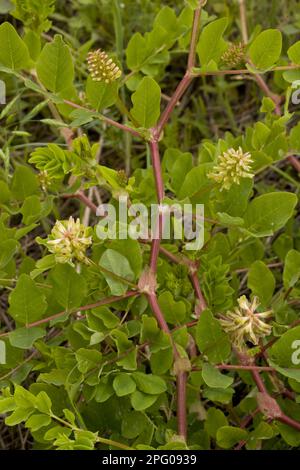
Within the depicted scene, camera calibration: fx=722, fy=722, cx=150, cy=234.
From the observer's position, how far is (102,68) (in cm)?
133

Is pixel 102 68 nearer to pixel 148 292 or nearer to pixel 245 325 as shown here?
pixel 148 292

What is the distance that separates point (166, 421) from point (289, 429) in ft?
0.87

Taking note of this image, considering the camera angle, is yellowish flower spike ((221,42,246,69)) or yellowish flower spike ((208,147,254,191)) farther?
yellowish flower spike ((221,42,246,69))

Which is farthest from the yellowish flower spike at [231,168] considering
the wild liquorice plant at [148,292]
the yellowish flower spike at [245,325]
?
the yellowish flower spike at [245,325]

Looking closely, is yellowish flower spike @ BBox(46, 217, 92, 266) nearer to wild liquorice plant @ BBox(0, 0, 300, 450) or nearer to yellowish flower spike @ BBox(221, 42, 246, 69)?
wild liquorice plant @ BBox(0, 0, 300, 450)

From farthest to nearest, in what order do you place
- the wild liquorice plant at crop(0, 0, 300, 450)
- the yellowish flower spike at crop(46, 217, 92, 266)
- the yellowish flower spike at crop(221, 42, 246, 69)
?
the yellowish flower spike at crop(221, 42, 246, 69) < the wild liquorice plant at crop(0, 0, 300, 450) < the yellowish flower spike at crop(46, 217, 92, 266)

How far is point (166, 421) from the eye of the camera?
150cm

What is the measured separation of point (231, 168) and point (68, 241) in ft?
1.03

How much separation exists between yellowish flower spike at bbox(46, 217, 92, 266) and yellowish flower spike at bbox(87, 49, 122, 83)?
1.02ft

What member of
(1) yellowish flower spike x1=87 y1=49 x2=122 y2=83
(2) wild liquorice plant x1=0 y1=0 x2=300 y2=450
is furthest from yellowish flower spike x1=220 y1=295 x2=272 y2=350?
(1) yellowish flower spike x1=87 y1=49 x2=122 y2=83

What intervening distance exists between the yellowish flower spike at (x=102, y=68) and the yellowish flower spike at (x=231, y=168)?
26cm

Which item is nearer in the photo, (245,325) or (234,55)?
(245,325)

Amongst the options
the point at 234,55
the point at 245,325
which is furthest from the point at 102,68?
the point at 245,325

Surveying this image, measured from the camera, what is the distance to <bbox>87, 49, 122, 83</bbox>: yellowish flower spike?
4.30 ft
